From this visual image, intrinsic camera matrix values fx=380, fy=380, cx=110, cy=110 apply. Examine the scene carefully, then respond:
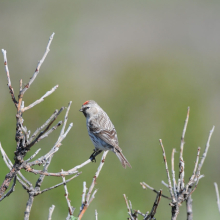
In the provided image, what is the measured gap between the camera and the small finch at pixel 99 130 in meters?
5.75

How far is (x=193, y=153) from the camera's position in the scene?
32.8 feet

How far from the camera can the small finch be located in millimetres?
5746

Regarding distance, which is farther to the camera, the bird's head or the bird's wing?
the bird's head

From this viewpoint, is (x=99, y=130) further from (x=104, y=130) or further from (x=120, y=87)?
(x=120, y=87)

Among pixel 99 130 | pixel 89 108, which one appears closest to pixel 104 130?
pixel 99 130

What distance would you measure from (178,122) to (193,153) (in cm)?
94

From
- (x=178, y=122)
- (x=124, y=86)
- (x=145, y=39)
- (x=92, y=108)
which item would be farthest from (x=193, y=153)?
(x=145, y=39)

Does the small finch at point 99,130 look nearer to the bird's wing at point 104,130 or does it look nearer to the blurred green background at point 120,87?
the bird's wing at point 104,130

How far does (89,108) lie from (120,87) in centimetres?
557

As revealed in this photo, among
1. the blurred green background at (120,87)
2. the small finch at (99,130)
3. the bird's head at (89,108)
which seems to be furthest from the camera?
the blurred green background at (120,87)

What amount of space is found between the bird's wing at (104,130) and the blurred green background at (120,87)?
204cm

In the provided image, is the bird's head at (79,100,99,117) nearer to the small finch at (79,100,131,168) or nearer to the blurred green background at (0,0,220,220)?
the small finch at (79,100,131,168)

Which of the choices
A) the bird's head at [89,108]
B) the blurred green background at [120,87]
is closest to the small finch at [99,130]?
the bird's head at [89,108]

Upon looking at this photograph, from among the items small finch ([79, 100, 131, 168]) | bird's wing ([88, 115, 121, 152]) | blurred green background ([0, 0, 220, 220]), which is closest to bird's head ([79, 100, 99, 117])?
small finch ([79, 100, 131, 168])
